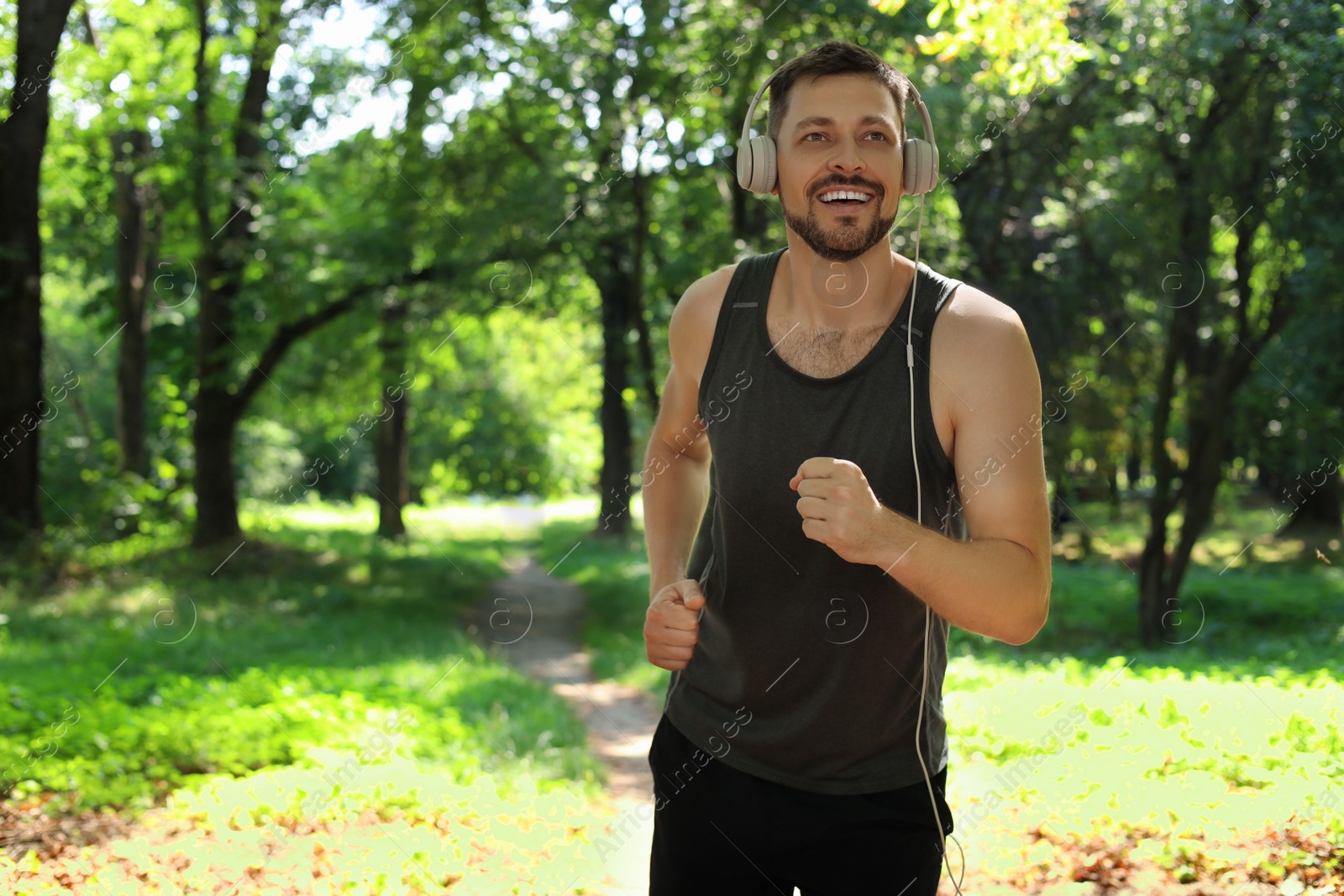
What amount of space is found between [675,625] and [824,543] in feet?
1.14

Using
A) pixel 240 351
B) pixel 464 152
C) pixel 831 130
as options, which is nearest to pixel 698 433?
pixel 831 130

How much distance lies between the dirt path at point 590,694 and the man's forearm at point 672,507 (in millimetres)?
1920

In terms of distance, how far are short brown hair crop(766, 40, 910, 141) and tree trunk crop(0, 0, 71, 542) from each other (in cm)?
1076

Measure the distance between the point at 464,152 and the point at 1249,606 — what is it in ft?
35.0

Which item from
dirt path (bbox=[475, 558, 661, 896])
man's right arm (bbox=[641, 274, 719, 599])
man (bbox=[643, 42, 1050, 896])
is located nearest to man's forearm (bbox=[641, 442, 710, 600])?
man's right arm (bbox=[641, 274, 719, 599])

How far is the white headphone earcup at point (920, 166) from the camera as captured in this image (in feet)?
7.30

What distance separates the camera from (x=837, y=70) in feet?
6.94

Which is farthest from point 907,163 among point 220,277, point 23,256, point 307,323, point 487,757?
point 220,277

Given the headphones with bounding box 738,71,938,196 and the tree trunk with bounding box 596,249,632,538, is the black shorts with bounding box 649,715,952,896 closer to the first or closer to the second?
the headphones with bounding box 738,71,938,196

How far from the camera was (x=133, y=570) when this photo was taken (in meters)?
12.9

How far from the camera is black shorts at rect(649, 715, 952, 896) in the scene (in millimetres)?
1979

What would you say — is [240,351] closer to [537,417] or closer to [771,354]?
[771,354]

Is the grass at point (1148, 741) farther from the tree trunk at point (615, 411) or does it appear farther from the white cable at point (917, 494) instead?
the tree trunk at point (615, 411)

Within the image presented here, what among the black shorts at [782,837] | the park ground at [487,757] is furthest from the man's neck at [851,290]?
the park ground at [487,757]
